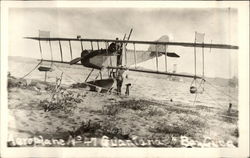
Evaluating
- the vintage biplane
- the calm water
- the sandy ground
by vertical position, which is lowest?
the sandy ground

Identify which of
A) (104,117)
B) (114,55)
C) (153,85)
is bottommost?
(104,117)

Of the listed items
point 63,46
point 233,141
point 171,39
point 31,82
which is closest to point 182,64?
point 171,39

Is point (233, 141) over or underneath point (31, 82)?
underneath

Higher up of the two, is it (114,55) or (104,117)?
(114,55)

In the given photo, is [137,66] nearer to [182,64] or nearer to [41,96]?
[182,64]

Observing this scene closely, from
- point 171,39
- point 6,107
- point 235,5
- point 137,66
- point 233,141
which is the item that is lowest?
point 233,141
